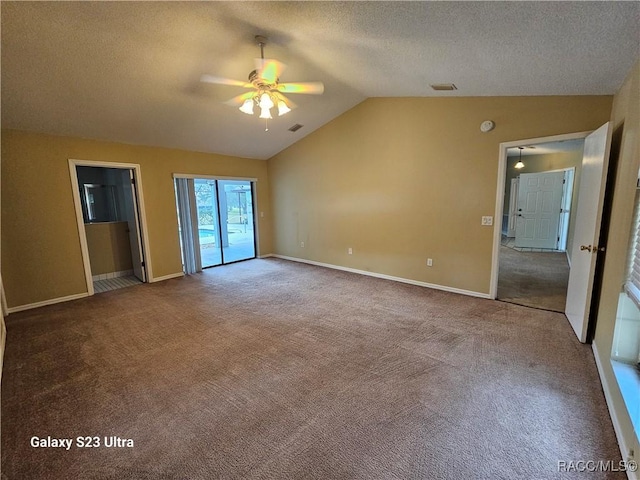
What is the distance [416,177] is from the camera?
4.29 m

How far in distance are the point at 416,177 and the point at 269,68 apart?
2.72 metres

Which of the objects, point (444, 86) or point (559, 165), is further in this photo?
point (559, 165)

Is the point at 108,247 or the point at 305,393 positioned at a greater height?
the point at 108,247

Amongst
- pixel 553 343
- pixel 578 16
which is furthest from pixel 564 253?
pixel 578 16

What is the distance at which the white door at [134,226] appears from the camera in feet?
15.5

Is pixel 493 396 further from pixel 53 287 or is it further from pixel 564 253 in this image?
pixel 564 253

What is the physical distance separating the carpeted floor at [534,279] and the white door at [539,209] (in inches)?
26.4

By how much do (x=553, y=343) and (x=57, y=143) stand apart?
636 centimetres

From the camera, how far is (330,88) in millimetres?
3924

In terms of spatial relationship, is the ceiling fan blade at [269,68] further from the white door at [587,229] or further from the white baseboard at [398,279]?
the white baseboard at [398,279]

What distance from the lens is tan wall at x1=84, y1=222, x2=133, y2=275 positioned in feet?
16.5

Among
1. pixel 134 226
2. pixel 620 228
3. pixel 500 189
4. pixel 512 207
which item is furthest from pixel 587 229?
pixel 512 207

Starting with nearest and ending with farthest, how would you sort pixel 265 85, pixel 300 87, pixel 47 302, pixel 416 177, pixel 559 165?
pixel 265 85, pixel 300 87, pixel 47 302, pixel 416 177, pixel 559 165

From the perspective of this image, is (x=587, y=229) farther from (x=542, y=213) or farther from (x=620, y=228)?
(x=542, y=213)
